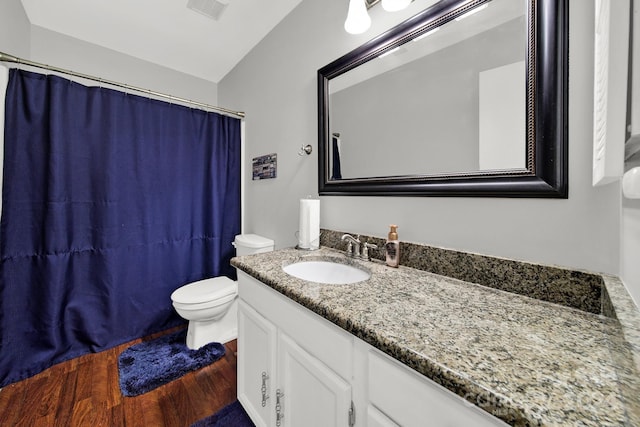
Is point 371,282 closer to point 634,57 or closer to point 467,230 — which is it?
point 467,230

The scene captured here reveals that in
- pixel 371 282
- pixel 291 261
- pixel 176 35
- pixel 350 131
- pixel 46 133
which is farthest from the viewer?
pixel 176 35

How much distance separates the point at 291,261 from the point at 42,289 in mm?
1650

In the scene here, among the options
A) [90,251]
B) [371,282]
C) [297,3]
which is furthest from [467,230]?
[90,251]

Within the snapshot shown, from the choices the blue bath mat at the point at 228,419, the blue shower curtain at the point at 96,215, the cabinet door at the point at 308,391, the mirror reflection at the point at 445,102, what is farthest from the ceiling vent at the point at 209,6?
the blue bath mat at the point at 228,419

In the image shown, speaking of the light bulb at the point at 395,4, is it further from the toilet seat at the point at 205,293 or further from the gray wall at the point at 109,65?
the gray wall at the point at 109,65

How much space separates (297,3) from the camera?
1.62 metres

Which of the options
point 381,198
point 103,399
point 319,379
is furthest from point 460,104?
point 103,399

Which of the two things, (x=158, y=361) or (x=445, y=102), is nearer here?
(x=445, y=102)

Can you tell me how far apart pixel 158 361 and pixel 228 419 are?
0.71 m

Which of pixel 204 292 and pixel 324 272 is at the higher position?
pixel 324 272

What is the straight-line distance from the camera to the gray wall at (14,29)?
135 centimetres

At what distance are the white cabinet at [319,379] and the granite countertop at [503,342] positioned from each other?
0.19 feet

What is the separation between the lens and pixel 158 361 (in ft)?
5.23

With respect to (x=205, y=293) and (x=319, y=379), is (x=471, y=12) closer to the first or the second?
(x=319, y=379)
